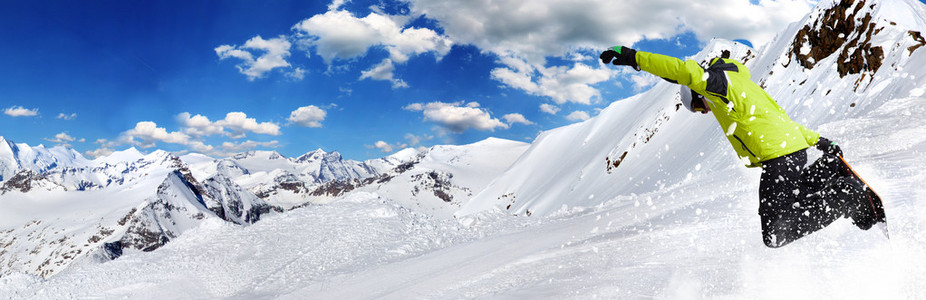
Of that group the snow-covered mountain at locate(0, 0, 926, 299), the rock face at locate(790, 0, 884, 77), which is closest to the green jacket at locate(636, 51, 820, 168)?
the snow-covered mountain at locate(0, 0, 926, 299)

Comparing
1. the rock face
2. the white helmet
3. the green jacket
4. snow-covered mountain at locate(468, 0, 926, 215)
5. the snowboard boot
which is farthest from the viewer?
the rock face

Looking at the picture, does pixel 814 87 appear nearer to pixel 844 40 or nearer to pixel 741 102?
pixel 844 40

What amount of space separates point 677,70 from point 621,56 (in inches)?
22.8

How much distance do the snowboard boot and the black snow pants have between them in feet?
0.20

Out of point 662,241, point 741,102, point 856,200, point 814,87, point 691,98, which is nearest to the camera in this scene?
point 856,200

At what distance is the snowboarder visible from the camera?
461 centimetres

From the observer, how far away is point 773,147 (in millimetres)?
4762

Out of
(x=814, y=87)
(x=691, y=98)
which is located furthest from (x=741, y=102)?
(x=814, y=87)

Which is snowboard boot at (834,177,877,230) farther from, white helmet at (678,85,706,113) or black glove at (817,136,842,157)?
white helmet at (678,85,706,113)

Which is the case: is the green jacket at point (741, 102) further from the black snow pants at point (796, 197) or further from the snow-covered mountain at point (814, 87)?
the snow-covered mountain at point (814, 87)

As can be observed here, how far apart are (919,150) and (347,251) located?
13822 mm

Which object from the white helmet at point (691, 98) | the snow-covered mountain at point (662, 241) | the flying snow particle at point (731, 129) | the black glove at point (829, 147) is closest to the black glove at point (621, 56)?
the white helmet at point (691, 98)

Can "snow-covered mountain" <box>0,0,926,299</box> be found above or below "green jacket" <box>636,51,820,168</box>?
below

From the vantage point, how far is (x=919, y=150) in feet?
26.1
